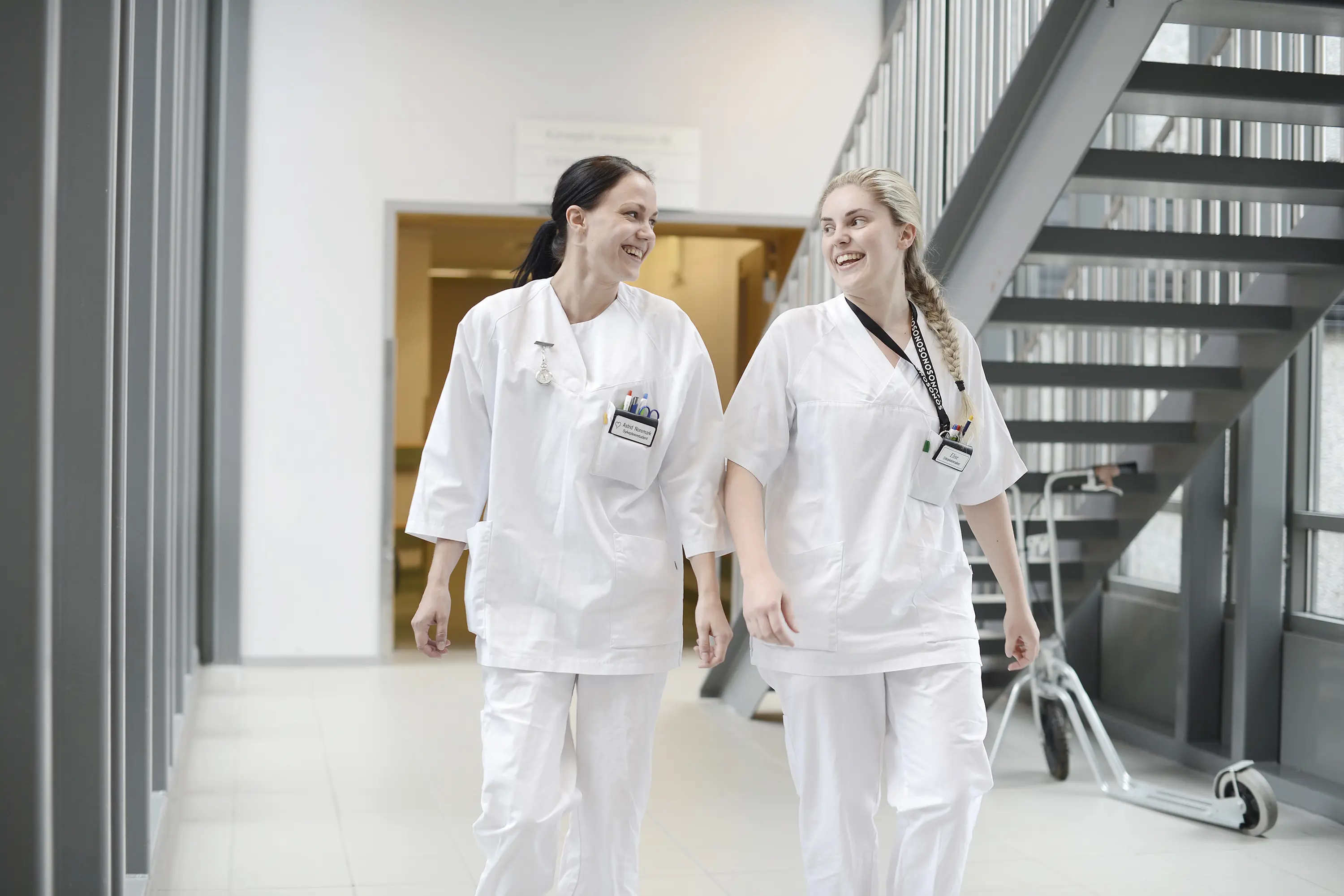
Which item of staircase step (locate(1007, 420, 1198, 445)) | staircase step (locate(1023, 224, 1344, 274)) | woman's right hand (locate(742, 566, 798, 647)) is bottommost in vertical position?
woman's right hand (locate(742, 566, 798, 647))

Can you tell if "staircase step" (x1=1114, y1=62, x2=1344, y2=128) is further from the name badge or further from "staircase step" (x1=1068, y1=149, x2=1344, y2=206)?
the name badge

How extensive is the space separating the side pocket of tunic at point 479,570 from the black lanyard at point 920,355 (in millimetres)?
771

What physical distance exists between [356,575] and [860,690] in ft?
15.0

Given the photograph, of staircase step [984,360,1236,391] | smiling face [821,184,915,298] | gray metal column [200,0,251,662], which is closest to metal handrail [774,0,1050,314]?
staircase step [984,360,1236,391]

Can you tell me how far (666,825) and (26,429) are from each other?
251 centimetres

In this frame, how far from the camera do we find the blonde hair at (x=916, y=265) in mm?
2357

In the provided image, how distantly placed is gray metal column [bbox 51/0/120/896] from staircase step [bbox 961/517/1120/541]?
9.77 ft

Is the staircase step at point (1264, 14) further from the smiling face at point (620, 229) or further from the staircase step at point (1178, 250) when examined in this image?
the smiling face at point (620, 229)

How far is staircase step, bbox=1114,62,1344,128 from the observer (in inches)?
121

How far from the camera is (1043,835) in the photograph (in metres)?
3.67

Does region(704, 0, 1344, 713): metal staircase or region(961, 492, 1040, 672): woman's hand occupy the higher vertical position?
region(704, 0, 1344, 713): metal staircase

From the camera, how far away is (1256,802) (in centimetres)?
366

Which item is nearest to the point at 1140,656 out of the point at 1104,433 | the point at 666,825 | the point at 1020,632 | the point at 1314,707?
the point at 1314,707

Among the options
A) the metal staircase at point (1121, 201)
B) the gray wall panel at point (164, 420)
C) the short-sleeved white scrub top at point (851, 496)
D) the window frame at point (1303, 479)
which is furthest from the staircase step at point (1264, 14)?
the gray wall panel at point (164, 420)
